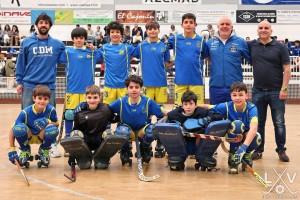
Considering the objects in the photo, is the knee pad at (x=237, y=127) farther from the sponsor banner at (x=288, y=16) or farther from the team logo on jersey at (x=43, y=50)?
the sponsor banner at (x=288, y=16)

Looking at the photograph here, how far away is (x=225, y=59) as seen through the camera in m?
6.70

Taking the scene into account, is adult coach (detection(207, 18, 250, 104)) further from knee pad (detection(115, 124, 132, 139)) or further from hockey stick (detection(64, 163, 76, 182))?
hockey stick (detection(64, 163, 76, 182))

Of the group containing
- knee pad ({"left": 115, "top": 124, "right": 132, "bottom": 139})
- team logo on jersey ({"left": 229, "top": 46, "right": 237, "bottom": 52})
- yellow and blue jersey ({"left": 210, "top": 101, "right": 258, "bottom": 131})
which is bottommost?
knee pad ({"left": 115, "top": 124, "right": 132, "bottom": 139})

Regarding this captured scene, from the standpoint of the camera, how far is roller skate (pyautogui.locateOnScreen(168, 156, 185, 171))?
5.92m

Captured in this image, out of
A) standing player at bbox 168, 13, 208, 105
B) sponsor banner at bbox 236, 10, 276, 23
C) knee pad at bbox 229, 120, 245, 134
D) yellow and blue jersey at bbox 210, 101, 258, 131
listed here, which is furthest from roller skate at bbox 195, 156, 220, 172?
sponsor banner at bbox 236, 10, 276, 23

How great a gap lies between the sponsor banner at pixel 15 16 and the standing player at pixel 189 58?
1754 centimetres

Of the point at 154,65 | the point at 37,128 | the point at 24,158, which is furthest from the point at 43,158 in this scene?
the point at 154,65

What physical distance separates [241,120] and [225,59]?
933mm

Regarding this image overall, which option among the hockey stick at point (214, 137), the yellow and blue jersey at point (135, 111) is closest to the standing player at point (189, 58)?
the yellow and blue jersey at point (135, 111)

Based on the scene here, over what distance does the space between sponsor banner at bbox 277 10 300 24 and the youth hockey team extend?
55.1ft

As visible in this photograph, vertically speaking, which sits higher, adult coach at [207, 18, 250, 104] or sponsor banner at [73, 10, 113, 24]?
sponsor banner at [73, 10, 113, 24]

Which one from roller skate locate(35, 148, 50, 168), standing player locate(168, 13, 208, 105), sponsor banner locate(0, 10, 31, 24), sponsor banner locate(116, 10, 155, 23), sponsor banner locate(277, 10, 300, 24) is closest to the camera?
roller skate locate(35, 148, 50, 168)

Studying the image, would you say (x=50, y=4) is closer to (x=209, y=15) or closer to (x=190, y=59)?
(x=209, y=15)

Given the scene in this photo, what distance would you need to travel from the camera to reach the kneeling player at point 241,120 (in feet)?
19.0
